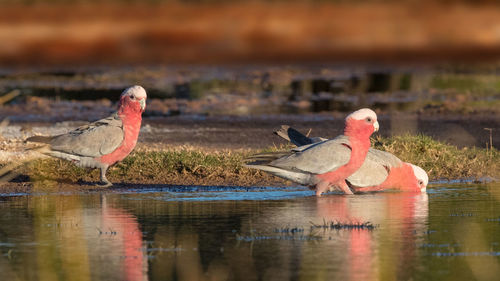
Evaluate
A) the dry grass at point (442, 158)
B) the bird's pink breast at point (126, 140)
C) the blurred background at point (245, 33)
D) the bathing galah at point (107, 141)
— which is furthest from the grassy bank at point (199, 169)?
the blurred background at point (245, 33)

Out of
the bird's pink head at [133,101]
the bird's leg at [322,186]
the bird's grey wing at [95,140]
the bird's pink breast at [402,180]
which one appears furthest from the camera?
the bird's pink head at [133,101]

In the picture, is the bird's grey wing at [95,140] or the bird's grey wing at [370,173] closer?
the bird's grey wing at [370,173]

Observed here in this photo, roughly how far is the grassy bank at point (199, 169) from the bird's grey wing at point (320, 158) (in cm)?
109

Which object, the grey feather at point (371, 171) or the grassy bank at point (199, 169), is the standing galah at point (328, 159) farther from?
the grassy bank at point (199, 169)

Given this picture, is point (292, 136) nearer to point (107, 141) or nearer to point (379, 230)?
point (107, 141)

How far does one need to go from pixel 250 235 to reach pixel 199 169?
3610 millimetres

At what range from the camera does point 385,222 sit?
22.0ft

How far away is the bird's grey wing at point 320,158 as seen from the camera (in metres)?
8.14

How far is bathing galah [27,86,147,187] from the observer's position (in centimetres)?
902

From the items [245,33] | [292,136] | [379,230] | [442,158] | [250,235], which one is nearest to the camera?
[245,33]

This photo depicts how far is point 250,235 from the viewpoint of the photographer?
611 cm

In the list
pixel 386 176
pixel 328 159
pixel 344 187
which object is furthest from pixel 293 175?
pixel 386 176

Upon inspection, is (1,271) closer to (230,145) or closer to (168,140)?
(230,145)

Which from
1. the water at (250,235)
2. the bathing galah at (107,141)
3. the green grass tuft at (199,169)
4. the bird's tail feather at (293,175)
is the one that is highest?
the bathing galah at (107,141)
